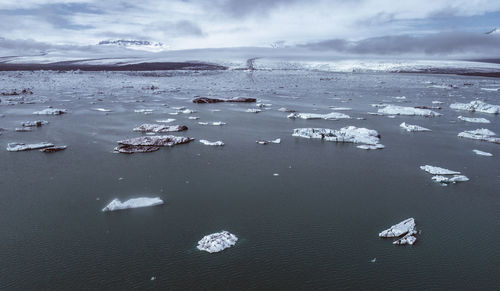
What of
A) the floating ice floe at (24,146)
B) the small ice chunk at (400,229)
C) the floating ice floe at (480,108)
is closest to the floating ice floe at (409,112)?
the floating ice floe at (480,108)

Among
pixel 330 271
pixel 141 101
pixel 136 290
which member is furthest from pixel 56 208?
pixel 141 101

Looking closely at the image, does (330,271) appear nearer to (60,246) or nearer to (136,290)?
(136,290)

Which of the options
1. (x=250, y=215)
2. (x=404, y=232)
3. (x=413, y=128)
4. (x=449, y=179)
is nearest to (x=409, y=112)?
(x=413, y=128)

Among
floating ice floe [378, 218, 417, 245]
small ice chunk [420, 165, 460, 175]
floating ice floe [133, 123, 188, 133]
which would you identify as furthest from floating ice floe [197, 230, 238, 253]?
floating ice floe [133, 123, 188, 133]

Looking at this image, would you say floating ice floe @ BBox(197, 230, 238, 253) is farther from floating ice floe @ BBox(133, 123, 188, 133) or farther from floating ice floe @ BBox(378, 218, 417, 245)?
floating ice floe @ BBox(133, 123, 188, 133)

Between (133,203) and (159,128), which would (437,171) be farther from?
(159,128)

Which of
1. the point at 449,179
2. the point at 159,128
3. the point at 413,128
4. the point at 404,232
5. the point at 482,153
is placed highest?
the point at 159,128

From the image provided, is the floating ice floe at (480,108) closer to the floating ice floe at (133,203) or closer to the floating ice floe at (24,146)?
the floating ice floe at (133,203)
